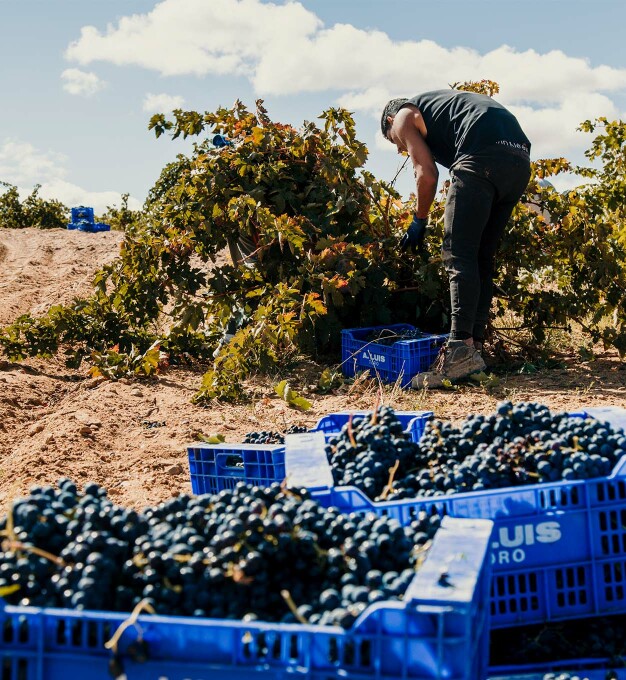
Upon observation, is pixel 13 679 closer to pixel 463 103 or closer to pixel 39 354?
pixel 463 103

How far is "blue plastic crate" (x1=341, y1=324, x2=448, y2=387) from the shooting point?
19.5 ft

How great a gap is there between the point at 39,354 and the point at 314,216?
281cm

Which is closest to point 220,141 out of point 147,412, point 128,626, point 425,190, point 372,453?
point 425,190

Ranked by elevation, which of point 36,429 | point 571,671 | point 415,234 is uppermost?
point 415,234

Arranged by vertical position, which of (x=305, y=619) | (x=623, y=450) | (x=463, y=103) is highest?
(x=463, y=103)

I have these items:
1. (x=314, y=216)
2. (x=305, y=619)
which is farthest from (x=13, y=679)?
(x=314, y=216)

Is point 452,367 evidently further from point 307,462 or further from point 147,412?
point 307,462

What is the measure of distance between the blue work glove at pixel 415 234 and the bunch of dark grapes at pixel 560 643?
4488mm

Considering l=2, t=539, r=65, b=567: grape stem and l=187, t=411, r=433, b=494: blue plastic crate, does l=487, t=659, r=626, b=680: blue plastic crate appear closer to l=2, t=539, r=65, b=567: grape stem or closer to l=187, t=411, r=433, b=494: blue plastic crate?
l=187, t=411, r=433, b=494: blue plastic crate

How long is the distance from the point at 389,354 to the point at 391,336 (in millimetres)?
250

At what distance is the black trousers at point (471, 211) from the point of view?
5.49m

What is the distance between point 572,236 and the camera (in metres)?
6.83

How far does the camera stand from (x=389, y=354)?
20.0ft

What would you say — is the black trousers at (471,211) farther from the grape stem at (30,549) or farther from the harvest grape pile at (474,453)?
the grape stem at (30,549)
